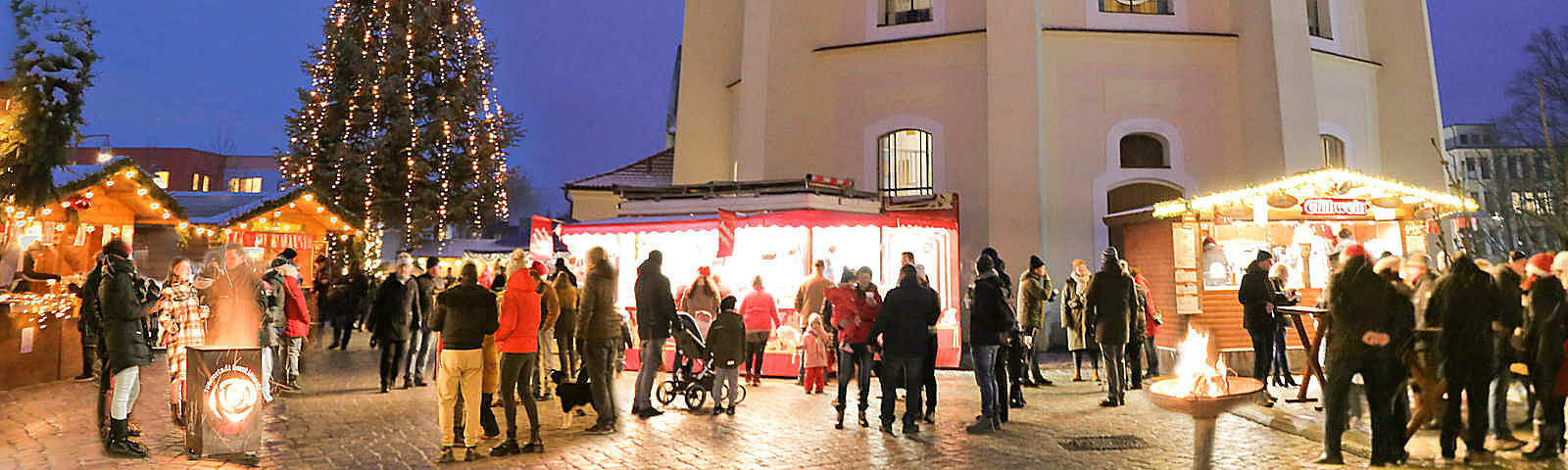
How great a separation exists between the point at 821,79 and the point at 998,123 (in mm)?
4201

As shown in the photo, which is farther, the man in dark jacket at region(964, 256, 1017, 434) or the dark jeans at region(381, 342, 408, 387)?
the dark jeans at region(381, 342, 408, 387)

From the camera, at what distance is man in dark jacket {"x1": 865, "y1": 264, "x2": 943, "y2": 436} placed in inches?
286

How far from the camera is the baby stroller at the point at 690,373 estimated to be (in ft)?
27.7

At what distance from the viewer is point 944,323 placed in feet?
40.4

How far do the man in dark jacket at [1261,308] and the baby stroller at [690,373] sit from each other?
19.2ft

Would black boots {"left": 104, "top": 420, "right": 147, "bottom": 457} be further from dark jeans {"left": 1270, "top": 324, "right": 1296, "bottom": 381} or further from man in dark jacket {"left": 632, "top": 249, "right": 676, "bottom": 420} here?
dark jeans {"left": 1270, "top": 324, "right": 1296, "bottom": 381}

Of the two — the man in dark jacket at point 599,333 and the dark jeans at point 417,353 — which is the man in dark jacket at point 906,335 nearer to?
the man in dark jacket at point 599,333

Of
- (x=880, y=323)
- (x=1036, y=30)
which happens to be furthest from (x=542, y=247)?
(x=1036, y=30)

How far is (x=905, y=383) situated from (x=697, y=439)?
1955mm

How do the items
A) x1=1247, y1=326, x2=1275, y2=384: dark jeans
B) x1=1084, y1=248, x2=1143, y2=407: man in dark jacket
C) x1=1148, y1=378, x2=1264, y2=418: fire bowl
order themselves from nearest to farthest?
x1=1148, y1=378, x2=1264, y2=418: fire bowl
x1=1084, y1=248, x2=1143, y2=407: man in dark jacket
x1=1247, y1=326, x2=1275, y2=384: dark jeans

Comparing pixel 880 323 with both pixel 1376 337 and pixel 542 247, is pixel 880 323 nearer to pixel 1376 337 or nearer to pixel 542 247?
pixel 1376 337

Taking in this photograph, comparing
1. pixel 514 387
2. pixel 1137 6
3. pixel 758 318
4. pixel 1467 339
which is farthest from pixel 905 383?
pixel 1137 6

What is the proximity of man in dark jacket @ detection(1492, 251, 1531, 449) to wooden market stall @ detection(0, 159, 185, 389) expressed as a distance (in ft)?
43.1

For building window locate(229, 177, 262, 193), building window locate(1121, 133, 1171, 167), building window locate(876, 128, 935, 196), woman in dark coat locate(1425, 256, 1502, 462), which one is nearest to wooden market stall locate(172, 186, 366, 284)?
building window locate(876, 128, 935, 196)
